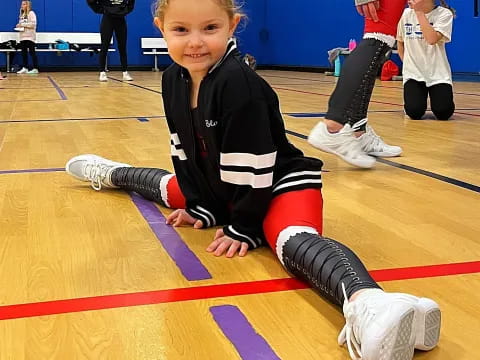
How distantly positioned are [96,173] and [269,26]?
898 centimetres

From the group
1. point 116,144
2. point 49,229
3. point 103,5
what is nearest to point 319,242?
point 49,229

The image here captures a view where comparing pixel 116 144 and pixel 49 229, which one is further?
pixel 116 144

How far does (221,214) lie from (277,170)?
8.2 inches

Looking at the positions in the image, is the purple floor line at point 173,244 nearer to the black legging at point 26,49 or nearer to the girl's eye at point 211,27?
the girl's eye at point 211,27

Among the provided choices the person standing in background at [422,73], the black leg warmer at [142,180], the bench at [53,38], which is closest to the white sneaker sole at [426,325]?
the black leg warmer at [142,180]

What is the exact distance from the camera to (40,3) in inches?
360

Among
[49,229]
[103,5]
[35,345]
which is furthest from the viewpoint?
[103,5]

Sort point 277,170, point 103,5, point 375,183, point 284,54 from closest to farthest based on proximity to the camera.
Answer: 1. point 277,170
2. point 375,183
3. point 103,5
4. point 284,54

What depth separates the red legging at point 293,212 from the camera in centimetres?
110

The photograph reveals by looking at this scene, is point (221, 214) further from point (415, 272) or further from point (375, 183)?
point (375, 183)

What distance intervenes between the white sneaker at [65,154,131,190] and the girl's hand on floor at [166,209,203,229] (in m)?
0.36

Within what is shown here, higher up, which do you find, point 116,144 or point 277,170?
point 277,170

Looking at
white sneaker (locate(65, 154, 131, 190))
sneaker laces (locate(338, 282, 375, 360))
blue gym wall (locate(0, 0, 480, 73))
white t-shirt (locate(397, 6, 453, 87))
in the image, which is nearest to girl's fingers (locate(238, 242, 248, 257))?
sneaker laces (locate(338, 282, 375, 360))

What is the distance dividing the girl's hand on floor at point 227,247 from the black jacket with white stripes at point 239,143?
0.01 metres
